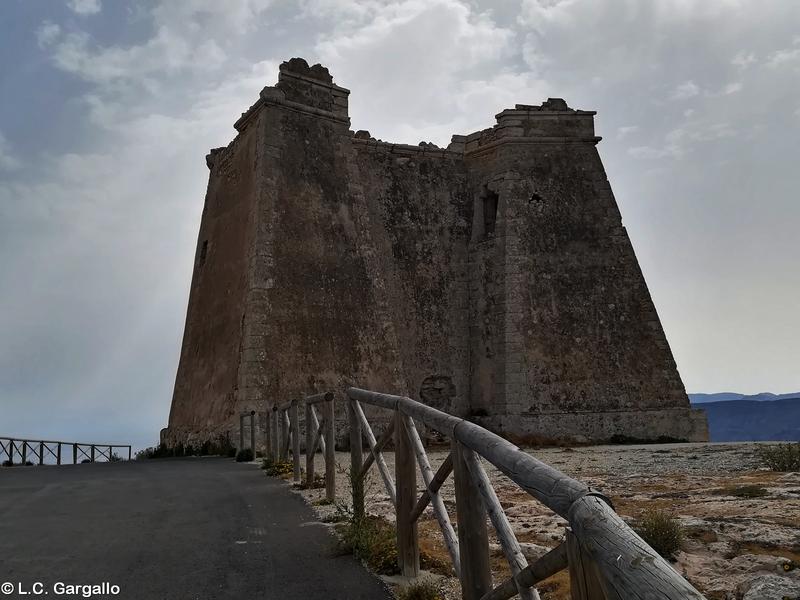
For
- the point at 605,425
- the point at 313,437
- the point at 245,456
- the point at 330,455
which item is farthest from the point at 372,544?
the point at 605,425

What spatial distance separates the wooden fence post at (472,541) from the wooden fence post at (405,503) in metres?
1.19

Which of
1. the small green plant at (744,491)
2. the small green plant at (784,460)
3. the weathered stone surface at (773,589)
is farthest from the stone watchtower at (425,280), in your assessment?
the weathered stone surface at (773,589)

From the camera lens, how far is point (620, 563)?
1618mm

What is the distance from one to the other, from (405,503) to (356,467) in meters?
1.51

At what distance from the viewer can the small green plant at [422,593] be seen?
3.66 meters

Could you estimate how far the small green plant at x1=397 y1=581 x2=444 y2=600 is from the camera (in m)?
3.66

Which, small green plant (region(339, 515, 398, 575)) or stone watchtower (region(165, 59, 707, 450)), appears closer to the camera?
small green plant (region(339, 515, 398, 575))

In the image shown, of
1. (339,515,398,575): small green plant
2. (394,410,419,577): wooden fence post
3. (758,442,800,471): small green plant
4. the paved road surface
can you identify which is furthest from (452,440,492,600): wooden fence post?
(758,442,800,471): small green plant

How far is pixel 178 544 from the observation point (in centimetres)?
510

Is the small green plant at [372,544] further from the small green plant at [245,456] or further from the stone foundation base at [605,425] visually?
the stone foundation base at [605,425]

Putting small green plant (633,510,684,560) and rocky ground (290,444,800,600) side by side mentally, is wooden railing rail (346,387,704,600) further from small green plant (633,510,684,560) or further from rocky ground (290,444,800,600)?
small green plant (633,510,684,560)

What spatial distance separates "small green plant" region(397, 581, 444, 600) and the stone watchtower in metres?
10.7

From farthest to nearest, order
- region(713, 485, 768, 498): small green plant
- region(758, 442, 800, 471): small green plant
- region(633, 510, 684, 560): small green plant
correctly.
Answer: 1. region(758, 442, 800, 471): small green plant
2. region(713, 485, 768, 498): small green plant
3. region(633, 510, 684, 560): small green plant

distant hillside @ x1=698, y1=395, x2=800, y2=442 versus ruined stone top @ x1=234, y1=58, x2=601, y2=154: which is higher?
ruined stone top @ x1=234, y1=58, x2=601, y2=154
